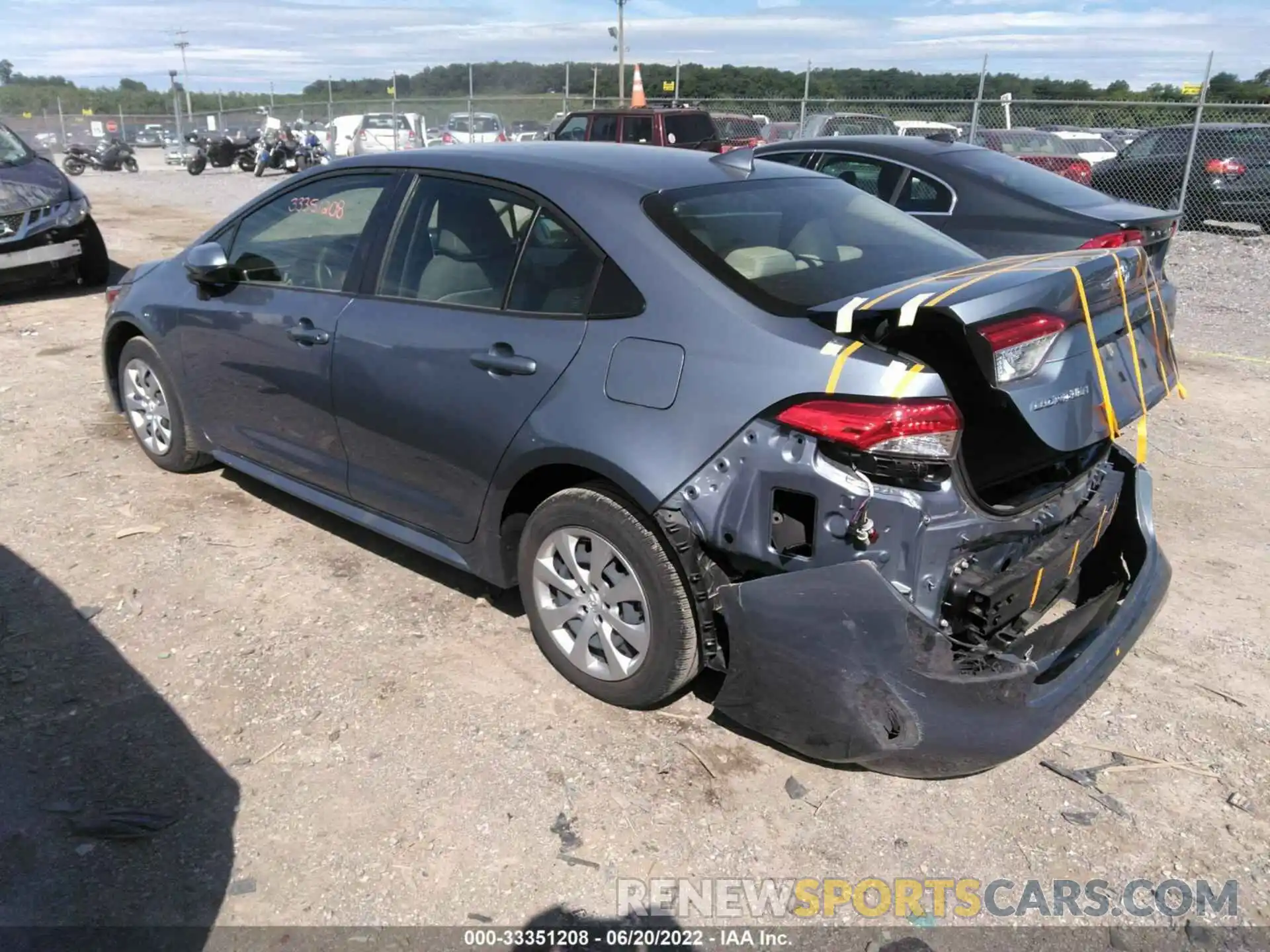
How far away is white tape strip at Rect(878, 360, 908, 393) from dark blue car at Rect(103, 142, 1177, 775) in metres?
0.01

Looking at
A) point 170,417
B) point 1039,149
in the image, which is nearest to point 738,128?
point 1039,149

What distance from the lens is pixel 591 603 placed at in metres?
3.24

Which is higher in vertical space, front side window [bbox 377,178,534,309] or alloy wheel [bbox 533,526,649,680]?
front side window [bbox 377,178,534,309]

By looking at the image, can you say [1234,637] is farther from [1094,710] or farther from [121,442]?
[121,442]

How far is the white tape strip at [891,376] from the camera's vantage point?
255cm

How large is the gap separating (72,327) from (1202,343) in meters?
9.73

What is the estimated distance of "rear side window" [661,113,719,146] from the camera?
16500mm

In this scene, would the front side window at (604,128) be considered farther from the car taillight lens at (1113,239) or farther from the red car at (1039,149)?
the car taillight lens at (1113,239)

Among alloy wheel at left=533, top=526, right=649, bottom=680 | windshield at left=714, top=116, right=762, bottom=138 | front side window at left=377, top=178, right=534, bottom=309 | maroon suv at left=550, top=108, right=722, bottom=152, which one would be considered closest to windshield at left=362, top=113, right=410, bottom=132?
windshield at left=714, top=116, right=762, bottom=138

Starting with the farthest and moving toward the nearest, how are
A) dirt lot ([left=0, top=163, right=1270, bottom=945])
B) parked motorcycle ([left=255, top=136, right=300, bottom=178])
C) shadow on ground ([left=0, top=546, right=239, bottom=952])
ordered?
parked motorcycle ([left=255, top=136, right=300, bottom=178]) → dirt lot ([left=0, top=163, right=1270, bottom=945]) → shadow on ground ([left=0, top=546, right=239, bottom=952])

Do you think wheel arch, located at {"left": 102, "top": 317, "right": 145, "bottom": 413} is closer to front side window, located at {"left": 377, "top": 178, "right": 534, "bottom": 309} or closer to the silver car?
front side window, located at {"left": 377, "top": 178, "right": 534, "bottom": 309}

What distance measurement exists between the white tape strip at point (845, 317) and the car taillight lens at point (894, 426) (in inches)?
8.0

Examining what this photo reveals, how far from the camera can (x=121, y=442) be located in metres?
5.78

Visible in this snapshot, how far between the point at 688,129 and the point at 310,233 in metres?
13.7
